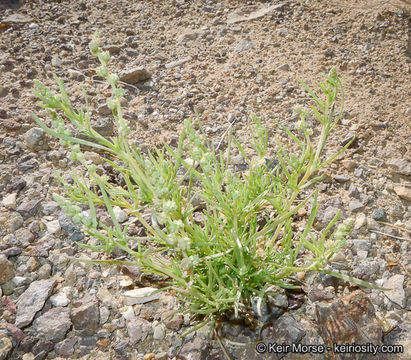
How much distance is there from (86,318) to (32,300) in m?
0.29

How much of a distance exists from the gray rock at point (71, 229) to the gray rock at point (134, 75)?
1.42m

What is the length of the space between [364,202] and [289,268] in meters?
0.99

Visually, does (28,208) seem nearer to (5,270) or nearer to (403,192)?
(5,270)

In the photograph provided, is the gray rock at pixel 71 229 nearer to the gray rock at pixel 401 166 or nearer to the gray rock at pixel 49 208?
the gray rock at pixel 49 208

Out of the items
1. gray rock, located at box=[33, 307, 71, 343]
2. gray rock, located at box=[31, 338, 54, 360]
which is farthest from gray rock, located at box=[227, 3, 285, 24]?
gray rock, located at box=[31, 338, 54, 360]

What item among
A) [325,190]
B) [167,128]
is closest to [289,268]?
[325,190]

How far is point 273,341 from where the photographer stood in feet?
5.43

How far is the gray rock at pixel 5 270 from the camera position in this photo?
193 centimetres

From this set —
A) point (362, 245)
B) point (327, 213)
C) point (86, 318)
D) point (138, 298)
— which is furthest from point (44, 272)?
point (362, 245)

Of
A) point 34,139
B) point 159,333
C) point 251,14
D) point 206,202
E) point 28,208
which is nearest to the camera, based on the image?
point 206,202

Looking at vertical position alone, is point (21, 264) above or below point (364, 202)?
above

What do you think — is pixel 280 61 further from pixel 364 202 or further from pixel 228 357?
pixel 228 357

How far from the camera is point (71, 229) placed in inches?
84.9

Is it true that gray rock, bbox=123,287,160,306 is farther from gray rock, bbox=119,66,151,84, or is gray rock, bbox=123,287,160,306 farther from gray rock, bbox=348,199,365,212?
gray rock, bbox=119,66,151,84
